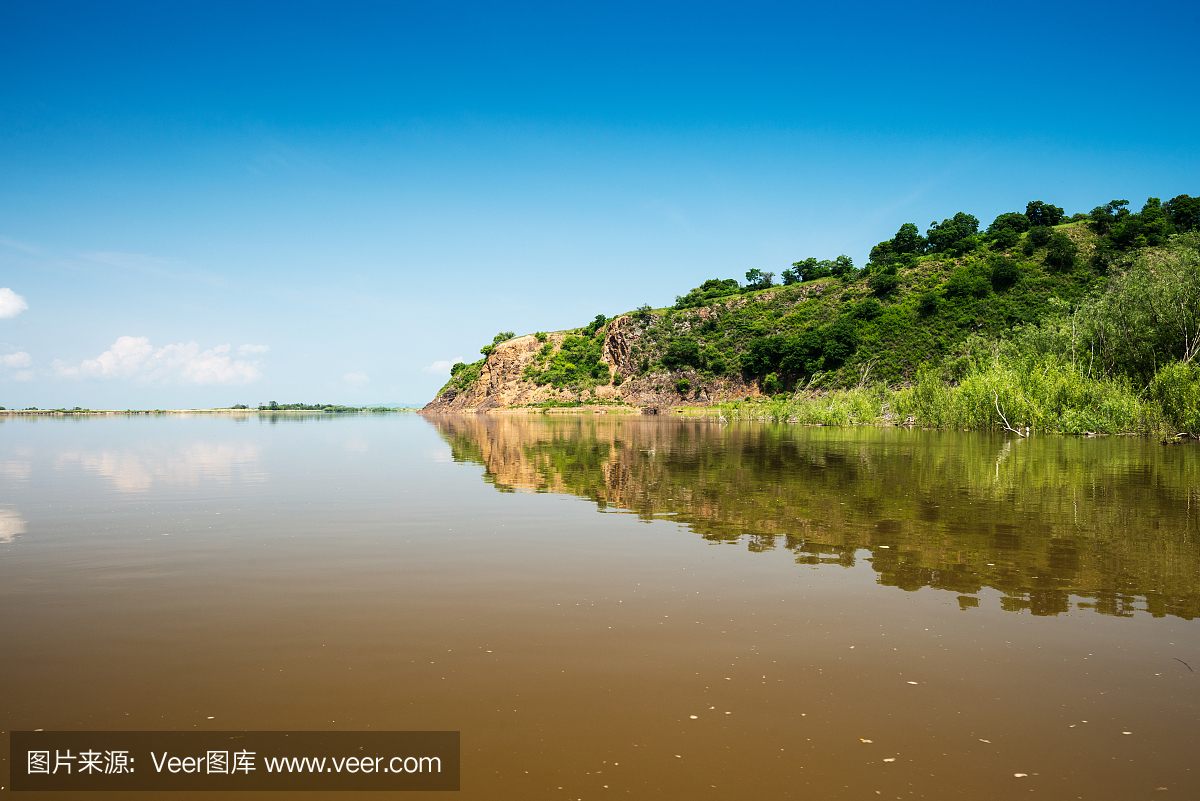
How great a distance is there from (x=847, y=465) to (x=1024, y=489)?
239 inches

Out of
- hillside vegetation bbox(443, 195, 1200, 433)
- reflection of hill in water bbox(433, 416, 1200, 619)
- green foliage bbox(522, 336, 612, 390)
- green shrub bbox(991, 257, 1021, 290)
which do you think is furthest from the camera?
green foliage bbox(522, 336, 612, 390)

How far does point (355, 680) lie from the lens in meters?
4.87

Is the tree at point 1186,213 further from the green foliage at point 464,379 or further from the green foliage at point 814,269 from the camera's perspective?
the green foliage at point 464,379

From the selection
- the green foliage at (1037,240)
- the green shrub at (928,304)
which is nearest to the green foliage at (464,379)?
the green shrub at (928,304)

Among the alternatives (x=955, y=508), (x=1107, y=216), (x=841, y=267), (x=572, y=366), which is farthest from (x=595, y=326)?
(x=955, y=508)

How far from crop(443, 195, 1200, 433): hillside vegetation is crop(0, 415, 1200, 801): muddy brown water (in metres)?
29.5

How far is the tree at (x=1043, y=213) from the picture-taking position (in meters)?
125

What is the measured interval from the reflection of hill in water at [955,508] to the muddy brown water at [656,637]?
0.10 meters

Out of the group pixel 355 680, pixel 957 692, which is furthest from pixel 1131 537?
pixel 355 680

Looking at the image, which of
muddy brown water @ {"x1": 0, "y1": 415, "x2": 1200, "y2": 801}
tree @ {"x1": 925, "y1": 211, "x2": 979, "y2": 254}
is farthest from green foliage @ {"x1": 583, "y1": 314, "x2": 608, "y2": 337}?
muddy brown water @ {"x1": 0, "y1": 415, "x2": 1200, "y2": 801}

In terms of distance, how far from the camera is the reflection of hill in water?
765cm

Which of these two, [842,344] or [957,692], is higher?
[842,344]

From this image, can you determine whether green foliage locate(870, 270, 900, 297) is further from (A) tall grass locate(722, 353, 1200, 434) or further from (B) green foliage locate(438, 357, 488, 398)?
(B) green foliage locate(438, 357, 488, 398)

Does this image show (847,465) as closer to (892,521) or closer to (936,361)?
(892,521)
